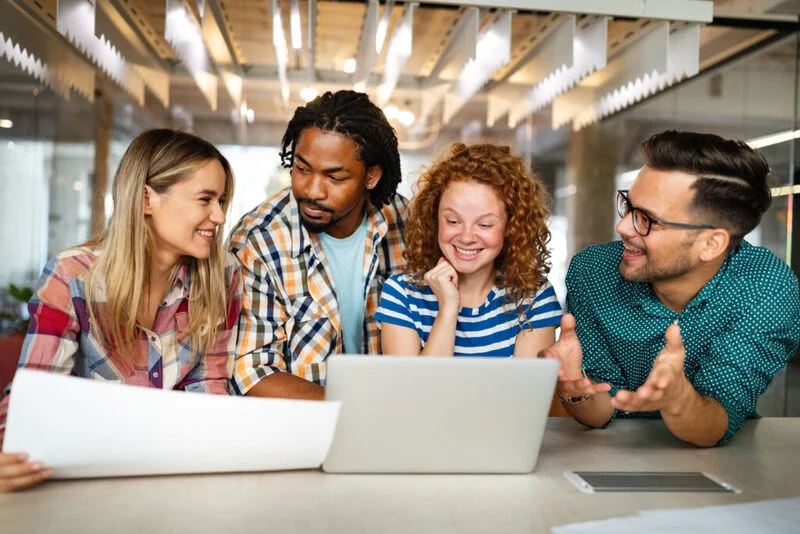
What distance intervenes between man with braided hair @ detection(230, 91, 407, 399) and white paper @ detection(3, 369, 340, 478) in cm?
81

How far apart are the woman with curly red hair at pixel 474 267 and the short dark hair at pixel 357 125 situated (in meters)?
0.28

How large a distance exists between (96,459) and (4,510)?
0.15m

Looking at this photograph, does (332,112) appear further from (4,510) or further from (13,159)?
(13,159)

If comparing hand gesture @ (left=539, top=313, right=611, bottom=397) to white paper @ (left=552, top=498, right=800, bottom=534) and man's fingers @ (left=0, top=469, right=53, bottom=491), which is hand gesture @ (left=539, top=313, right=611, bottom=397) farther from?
man's fingers @ (left=0, top=469, right=53, bottom=491)

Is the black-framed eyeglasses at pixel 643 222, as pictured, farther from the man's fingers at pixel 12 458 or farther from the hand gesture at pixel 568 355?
the man's fingers at pixel 12 458

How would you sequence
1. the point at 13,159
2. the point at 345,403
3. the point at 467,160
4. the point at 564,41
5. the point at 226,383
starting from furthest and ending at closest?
the point at 13,159, the point at 564,41, the point at 467,160, the point at 226,383, the point at 345,403

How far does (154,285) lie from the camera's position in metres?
1.96

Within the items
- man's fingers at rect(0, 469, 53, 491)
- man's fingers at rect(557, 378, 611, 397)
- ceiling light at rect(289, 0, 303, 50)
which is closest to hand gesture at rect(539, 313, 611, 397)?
man's fingers at rect(557, 378, 611, 397)

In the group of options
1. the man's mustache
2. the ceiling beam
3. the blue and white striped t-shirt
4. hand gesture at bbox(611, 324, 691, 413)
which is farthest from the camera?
the ceiling beam

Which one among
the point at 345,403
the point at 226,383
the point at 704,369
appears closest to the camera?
the point at 345,403

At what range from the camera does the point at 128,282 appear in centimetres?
182

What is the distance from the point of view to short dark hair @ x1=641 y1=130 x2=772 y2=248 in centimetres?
192

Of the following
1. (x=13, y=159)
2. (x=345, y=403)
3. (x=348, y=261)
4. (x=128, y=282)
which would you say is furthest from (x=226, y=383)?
(x=13, y=159)

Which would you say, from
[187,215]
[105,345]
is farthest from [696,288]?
[105,345]
